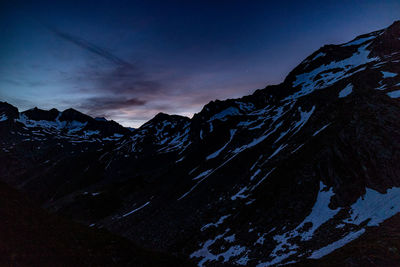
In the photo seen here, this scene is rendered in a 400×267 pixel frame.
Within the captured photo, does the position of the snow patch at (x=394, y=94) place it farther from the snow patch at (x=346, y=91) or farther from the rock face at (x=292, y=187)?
the snow patch at (x=346, y=91)

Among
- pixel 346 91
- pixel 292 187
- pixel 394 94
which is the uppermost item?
pixel 346 91

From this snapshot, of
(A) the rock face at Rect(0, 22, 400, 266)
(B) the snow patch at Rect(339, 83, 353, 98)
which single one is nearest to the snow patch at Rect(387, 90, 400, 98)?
(A) the rock face at Rect(0, 22, 400, 266)

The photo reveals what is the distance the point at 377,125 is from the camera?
1462 inches

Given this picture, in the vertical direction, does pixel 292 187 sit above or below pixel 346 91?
below

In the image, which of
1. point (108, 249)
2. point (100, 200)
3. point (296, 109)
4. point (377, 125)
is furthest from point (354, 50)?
point (100, 200)

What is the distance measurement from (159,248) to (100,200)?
76.0m

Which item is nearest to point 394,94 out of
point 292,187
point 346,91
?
point 346,91

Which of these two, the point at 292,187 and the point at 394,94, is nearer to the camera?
the point at 292,187

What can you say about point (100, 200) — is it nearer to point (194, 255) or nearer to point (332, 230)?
point (194, 255)

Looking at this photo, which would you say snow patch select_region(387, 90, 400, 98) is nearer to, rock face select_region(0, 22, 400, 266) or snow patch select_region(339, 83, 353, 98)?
rock face select_region(0, 22, 400, 266)

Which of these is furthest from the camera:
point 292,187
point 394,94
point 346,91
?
point 346,91

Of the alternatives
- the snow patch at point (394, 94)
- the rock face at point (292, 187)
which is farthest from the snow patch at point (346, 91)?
the snow patch at point (394, 94)

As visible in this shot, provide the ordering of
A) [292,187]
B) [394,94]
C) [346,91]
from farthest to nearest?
[346,91]
[394,94]
[292,187]

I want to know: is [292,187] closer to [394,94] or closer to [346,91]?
[394,94]
